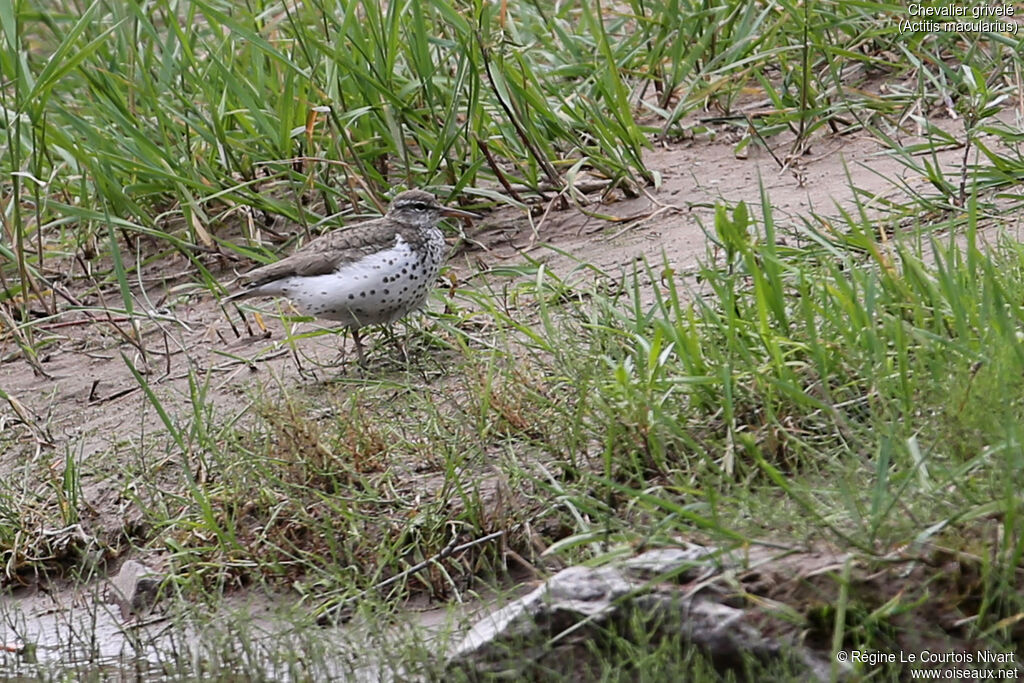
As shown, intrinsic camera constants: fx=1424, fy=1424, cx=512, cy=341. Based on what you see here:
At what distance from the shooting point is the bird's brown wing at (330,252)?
6035mm

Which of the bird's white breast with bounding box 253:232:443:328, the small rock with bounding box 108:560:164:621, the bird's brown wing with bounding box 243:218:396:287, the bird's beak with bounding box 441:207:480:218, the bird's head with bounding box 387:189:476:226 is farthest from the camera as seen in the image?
the bird's beak with bounding box 441:207:480:218

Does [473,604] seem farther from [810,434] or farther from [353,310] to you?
[353,310]

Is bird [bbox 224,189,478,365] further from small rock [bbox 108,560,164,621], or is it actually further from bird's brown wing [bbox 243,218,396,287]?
small rock [bbox 108,560,164,621]

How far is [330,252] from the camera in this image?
611cm

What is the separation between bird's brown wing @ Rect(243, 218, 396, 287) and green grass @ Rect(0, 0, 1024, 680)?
0.38m

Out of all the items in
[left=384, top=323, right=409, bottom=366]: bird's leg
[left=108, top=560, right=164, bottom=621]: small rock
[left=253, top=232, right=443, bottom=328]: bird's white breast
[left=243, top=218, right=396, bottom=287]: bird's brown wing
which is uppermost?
[left=243, top=218, right=396, bottom=287]: bird's brown wing

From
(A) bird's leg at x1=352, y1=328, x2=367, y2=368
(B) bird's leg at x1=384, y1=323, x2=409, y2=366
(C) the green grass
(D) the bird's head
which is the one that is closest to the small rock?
(C) the green grass

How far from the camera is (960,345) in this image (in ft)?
13.4

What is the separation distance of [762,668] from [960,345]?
1.18 m

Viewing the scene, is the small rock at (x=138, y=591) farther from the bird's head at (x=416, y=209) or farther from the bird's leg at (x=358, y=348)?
the bird's head at (x=416, y=209)

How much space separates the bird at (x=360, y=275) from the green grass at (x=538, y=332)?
8.8 inches

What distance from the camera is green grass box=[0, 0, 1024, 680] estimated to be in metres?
3.88

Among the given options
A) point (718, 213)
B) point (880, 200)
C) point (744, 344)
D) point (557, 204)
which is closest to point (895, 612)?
point (744, 344)

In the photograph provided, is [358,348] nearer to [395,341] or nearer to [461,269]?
[395,341]
